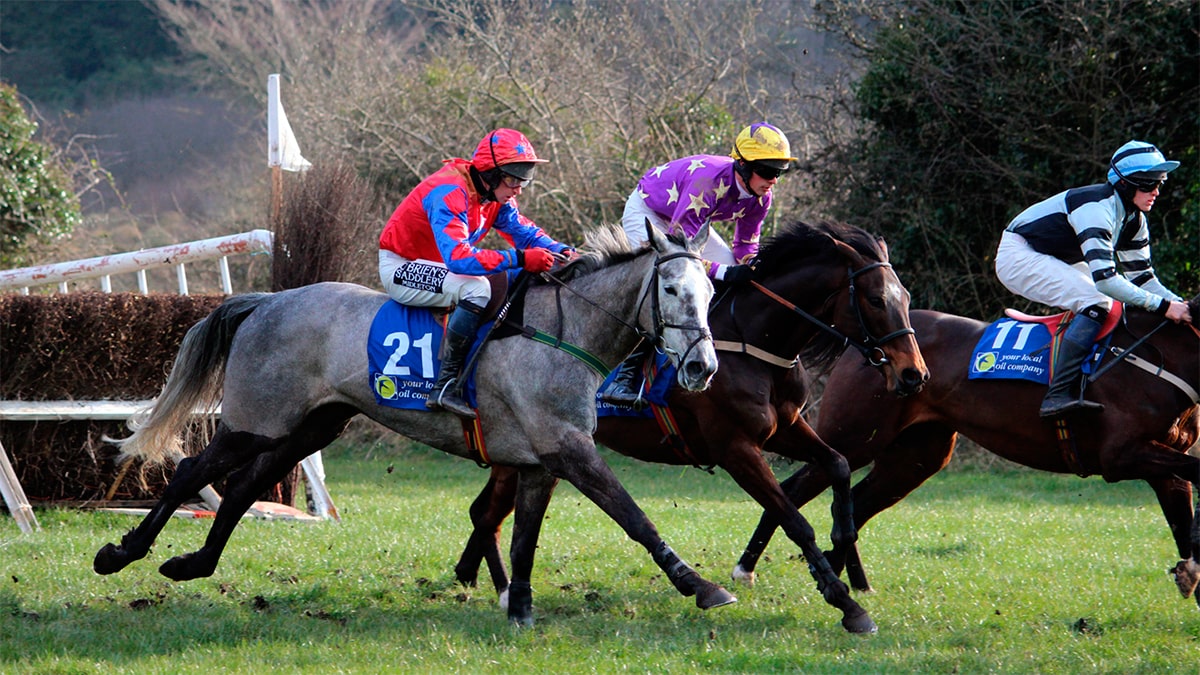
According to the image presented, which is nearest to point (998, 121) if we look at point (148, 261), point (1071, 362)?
point (1071, 362)

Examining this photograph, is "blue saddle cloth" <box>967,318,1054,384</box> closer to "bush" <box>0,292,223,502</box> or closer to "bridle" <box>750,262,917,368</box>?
"bridle" <box>750,262,917,368</box>

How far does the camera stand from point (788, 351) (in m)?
6.15

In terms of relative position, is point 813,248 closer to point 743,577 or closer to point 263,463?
point 743,577

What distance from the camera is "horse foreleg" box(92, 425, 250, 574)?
5.76m

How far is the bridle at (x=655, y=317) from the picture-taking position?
5051mm

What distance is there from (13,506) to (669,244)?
522cm

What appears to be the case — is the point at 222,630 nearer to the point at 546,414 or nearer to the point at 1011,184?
the point at 546,414

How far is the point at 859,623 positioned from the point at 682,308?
1700mm

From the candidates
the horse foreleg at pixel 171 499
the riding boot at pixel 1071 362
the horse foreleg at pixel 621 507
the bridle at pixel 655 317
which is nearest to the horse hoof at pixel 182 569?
the horse foreleg at pixel 171 499

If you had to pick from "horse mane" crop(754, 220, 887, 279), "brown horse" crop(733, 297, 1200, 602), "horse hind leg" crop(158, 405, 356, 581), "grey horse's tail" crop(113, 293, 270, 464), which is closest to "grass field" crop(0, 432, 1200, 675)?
"horse hind leg" crop(158, 405, 356, 581)

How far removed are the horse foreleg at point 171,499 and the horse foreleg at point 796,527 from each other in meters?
2.45

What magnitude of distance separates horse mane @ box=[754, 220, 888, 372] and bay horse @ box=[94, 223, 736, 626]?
3.02ft

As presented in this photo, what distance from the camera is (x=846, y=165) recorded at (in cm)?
1367

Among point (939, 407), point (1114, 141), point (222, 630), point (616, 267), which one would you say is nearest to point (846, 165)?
point (1114, 141)
